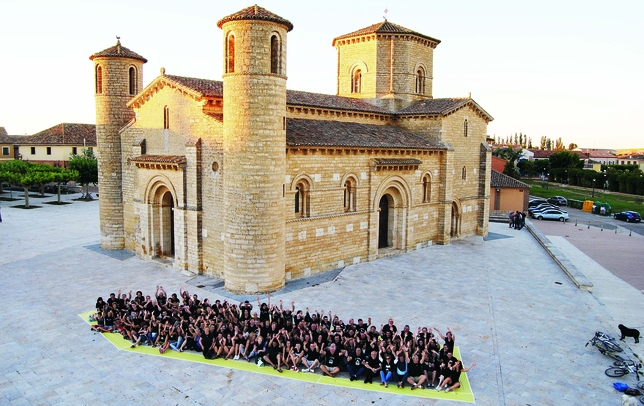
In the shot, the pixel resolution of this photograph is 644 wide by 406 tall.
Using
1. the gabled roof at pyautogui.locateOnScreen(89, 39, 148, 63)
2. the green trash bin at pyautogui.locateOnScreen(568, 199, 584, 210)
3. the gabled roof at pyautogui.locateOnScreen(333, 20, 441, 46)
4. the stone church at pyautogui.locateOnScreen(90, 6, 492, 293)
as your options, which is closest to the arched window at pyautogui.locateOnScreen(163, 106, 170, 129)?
the stone church at pyautogui.locateOnScreen(90, 6, 492, 293)

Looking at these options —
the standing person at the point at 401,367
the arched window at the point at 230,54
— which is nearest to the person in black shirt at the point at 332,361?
the standing person at the point at 401,367

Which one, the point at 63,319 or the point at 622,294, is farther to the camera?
the point at 622,294

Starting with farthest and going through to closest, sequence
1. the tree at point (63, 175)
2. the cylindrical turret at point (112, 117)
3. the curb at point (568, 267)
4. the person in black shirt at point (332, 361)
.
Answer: the tree at point (63, 175), the cylindrical turret at point (112, 117), the curb at point (568, 267), the person in black shirt at point (332, 361)

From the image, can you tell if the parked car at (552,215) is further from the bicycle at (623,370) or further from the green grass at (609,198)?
the bicycle at (623,370)

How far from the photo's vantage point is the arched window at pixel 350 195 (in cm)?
2331

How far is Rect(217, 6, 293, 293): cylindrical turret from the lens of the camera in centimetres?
1800

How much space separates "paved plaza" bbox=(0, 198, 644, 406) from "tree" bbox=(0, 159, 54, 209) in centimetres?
1585

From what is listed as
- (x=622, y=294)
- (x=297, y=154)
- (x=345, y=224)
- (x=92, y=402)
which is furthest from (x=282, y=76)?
(x=622, y=294)

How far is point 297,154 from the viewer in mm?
20453

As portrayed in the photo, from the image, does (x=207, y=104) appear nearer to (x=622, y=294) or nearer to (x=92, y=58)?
(x=92, y=58)

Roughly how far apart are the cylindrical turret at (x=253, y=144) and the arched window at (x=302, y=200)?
2.37 m

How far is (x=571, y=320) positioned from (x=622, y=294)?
16.5ft

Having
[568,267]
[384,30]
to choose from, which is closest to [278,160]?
[568,267]

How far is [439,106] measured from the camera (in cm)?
2848
